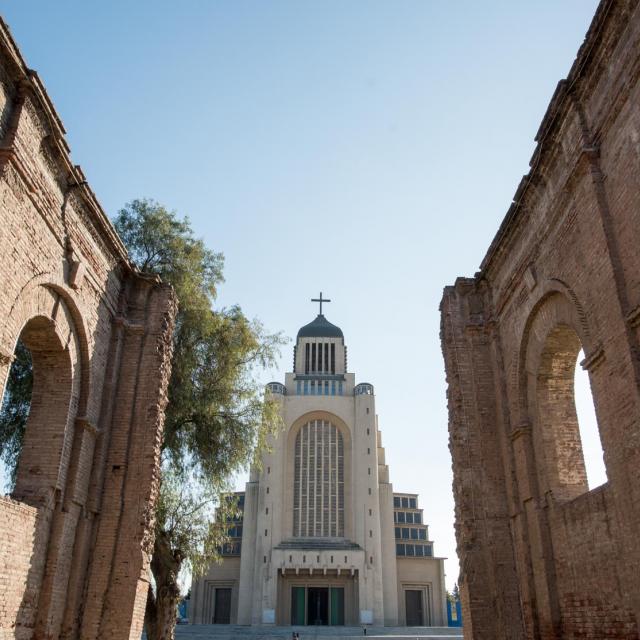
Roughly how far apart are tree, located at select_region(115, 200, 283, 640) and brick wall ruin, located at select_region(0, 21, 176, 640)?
3.10m

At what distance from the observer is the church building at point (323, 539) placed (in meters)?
38.8

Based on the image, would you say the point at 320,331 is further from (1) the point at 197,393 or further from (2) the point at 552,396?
(2) the point at 552,396

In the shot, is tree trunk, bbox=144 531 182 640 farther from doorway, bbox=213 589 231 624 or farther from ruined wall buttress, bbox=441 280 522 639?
doorway, bbox=213 589 231 624

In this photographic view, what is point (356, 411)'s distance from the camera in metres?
44.8

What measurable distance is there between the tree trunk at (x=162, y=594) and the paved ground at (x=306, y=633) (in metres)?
18.8

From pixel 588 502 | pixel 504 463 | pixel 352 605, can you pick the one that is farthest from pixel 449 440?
pixel 352 605

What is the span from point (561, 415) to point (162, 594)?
9.24 metres

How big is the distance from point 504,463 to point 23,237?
8427 millimetres

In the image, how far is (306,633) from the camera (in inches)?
1288

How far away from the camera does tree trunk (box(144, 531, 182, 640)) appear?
45.7 ft

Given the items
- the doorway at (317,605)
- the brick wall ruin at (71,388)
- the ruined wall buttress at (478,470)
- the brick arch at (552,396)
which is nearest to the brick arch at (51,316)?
the brick wall ruin at (71,388)

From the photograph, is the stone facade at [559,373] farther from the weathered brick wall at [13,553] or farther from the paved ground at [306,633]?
the paved ground at [306,633]

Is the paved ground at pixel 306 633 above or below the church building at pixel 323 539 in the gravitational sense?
below

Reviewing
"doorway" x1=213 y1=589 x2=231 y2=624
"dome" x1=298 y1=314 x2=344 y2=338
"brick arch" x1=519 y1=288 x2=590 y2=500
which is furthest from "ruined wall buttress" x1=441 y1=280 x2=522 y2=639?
"dome" x1=298 y1=314 x2=344 y2=338
